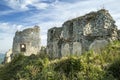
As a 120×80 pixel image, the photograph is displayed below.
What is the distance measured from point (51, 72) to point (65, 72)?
0.66 metres

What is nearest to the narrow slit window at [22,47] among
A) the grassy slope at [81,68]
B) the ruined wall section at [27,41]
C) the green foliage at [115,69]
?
the ruined wall section at [27,41]

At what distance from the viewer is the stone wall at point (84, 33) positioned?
19.2m

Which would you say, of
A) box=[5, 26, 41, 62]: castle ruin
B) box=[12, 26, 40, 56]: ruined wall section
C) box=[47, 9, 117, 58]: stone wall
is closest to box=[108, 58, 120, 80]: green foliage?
box=[47, 9, 117, 58]: stone wall

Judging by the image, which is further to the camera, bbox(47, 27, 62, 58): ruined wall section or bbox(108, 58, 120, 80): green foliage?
bbox(47, 27, 62, 58): ruined wall section

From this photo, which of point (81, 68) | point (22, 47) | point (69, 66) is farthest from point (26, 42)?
point (81, 68)

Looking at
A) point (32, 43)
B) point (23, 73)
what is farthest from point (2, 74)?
point (32, 43)

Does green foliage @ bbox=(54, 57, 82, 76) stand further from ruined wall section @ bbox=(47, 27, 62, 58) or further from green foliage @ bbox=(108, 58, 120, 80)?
ruined wall section @ bbox=(47, 27, 62, 58)

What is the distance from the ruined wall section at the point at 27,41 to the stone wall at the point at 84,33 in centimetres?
994

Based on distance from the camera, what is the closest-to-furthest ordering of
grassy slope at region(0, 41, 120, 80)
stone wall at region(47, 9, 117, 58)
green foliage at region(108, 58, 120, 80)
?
green foliage at region(108, 58, 120, 80), grassy slope at region(0, 41, 120, 80), stone wall at region(47, 9, 117, 58)

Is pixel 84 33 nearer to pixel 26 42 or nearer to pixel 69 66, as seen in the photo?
pixel 69 66

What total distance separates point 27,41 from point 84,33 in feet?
49.0

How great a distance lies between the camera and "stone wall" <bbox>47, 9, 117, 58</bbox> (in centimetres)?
1916

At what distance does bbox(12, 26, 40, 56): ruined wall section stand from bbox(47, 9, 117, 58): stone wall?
9.94m

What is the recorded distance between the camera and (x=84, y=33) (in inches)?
813
